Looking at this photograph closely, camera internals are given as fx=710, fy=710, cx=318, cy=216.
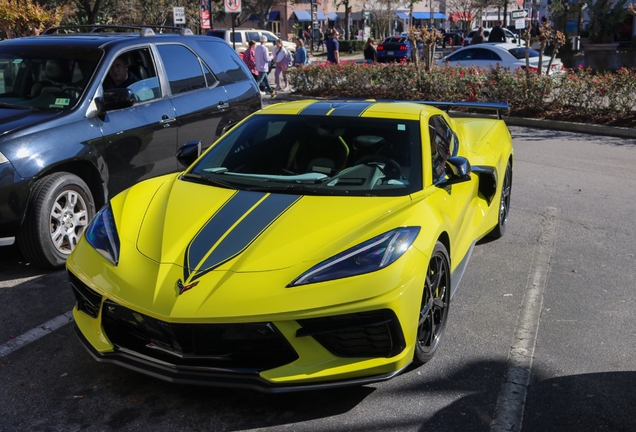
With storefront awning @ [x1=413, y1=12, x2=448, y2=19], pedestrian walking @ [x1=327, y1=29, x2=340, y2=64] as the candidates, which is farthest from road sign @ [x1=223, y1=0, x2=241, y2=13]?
storefront awning @ [x1=413, y1=12, x2=448, y2=19]

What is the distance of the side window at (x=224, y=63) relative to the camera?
7868 mm

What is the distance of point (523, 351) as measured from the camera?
14.1ft

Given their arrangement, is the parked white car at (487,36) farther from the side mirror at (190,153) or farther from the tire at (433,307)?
the tire at (433,307)

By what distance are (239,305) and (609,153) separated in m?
9.59

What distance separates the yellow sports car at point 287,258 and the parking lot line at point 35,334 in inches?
27.8

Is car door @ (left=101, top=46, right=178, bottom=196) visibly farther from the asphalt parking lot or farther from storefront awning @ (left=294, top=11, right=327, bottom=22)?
storefront awning @ (left=294, top=11, right=327, bottom=22)

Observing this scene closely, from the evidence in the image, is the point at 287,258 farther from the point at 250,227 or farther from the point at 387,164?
the point at 387,164

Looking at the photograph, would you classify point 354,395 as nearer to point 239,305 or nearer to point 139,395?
point 239,305

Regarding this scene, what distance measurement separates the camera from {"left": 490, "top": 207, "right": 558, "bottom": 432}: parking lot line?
3.53 m

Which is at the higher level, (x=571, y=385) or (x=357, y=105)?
(x=357, y=105)

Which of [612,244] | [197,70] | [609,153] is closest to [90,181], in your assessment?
[197,70]

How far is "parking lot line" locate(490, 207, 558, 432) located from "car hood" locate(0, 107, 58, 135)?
397cm

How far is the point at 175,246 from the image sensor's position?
3.72 m

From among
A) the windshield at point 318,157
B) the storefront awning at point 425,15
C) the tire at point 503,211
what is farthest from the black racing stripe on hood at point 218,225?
the storefront awning at point 425,15
